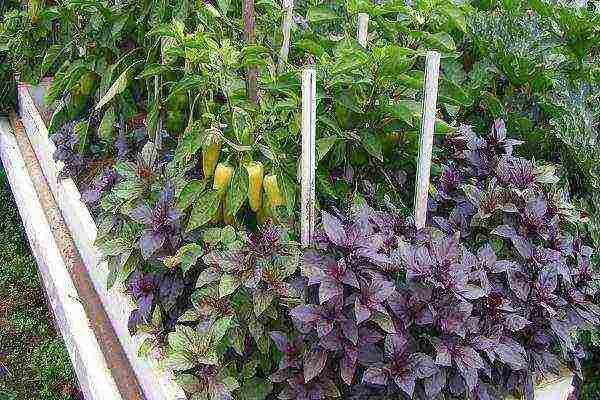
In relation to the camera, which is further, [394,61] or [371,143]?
[371,143]

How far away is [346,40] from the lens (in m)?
1.72

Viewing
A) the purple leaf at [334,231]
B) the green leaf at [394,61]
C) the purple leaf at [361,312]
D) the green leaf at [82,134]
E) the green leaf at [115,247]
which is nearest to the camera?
the purple leaf at [361,312]

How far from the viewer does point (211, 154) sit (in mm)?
1614

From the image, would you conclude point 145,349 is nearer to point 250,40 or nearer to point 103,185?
point 103,185

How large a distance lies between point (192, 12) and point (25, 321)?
69.2 inches

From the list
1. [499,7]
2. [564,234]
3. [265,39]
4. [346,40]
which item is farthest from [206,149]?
[499,7]

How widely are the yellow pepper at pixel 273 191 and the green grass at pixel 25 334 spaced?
1488 millimetres

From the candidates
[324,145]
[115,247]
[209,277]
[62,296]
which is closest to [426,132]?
[324,145]

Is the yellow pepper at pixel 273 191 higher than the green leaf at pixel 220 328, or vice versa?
the yellow pepper at pixel 273 191

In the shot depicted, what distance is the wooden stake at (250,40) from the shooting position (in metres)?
1.69

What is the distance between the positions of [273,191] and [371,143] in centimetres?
27

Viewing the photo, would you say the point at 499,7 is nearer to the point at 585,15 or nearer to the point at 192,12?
the point at 585,15

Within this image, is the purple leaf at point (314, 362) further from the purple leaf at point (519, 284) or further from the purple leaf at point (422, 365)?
the purple leaf at point (519, 284)

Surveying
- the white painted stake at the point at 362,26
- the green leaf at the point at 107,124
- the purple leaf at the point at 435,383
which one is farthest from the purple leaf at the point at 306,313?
the green leaf at the point at 107,124
